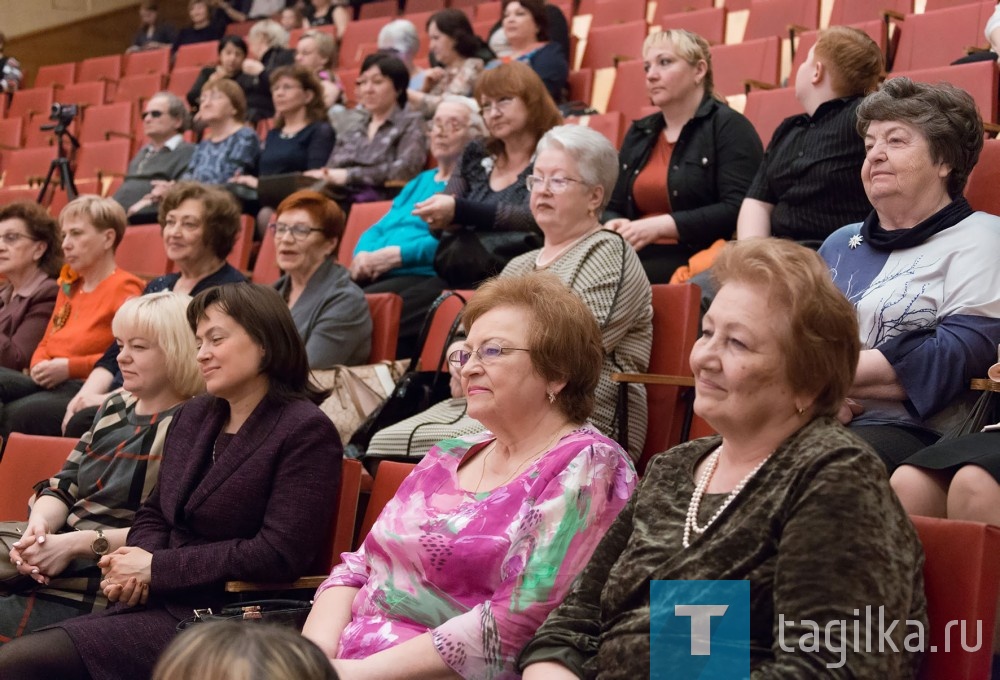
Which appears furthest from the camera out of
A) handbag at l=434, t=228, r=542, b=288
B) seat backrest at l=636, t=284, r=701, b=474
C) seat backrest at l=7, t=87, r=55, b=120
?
seat backrest at l=7, t=87, r=55, b=120

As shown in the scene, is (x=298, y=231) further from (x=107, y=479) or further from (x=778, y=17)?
(x=778, y=17)

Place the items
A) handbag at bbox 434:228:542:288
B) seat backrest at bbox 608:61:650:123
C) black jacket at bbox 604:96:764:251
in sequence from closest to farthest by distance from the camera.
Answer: black jacket at bbox 604:96:764:251 < handbag at bbox 434:228:542:288 < seat backrest at bbox 608:61:650:123

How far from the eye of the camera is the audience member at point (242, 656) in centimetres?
95

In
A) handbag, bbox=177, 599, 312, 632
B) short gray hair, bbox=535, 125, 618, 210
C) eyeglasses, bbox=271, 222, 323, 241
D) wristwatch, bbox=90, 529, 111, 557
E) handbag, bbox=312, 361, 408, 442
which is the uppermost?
short gray hair, bbox=535, 125, 618, 210

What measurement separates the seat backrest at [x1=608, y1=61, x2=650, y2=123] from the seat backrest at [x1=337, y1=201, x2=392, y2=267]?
1.32 meters

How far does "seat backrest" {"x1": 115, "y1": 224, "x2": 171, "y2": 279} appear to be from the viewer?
4594mm

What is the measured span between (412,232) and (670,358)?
4.53ft

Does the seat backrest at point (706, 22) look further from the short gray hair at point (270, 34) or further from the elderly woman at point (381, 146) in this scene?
the short gray hair at point (270, 34)

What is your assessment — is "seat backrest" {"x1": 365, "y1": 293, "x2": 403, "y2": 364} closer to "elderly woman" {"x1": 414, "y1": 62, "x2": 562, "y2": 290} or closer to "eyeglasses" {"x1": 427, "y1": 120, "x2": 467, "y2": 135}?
"elderly woman" {"x1": 414, "y1": 62, "x2": 562, "y2": 290}

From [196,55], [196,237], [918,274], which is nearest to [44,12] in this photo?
[196,55]

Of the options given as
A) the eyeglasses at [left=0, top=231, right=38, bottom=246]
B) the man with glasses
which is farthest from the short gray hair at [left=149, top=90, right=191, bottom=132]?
the eyeglasses at [left=0, top=231, right=38, bottom=246]

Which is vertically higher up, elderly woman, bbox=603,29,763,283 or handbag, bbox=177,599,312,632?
elderly woman, bbox=603,29,763,283

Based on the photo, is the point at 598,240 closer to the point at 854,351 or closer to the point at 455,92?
the point at 854,351

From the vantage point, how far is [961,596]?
1273mm
